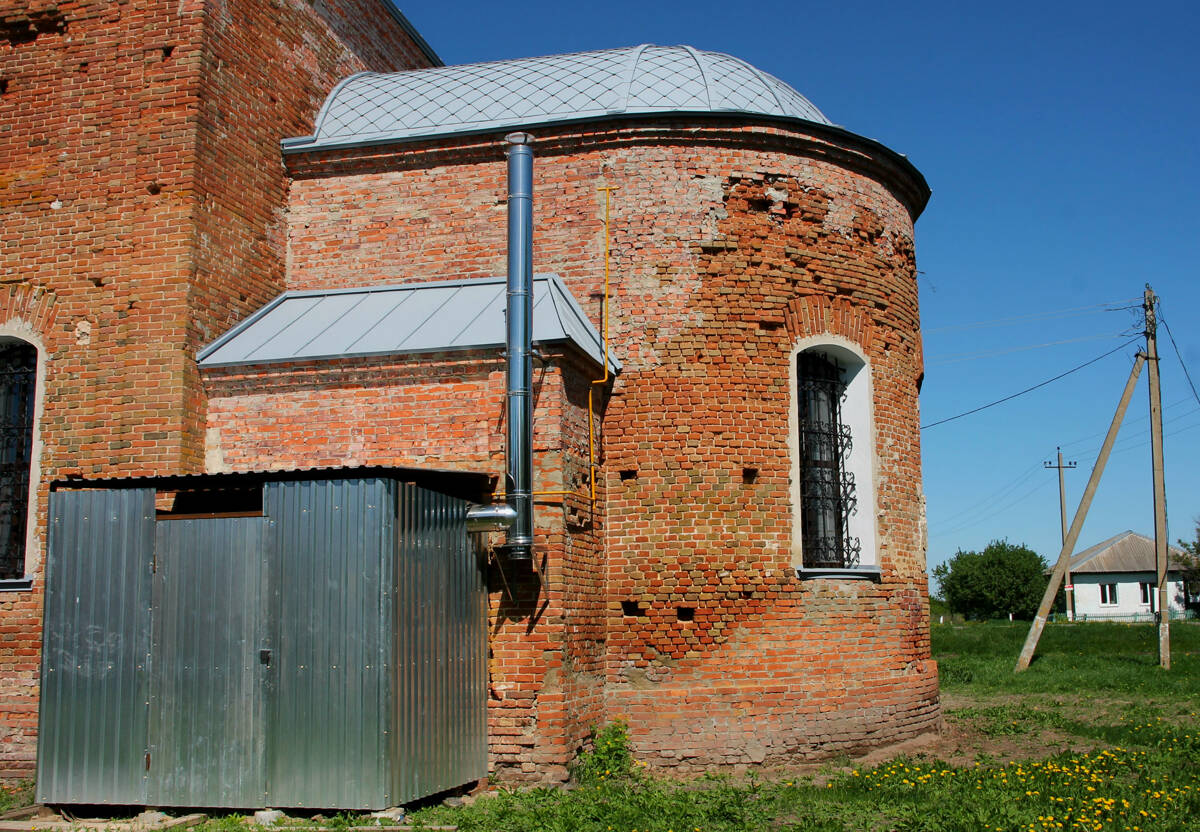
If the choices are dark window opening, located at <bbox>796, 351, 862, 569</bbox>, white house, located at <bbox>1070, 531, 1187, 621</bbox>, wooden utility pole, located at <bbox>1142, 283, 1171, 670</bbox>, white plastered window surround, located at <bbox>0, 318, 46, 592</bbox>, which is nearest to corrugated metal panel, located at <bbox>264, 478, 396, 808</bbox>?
white plastered window surround, located at <bbox>0, 318, 46, 592</bbox>

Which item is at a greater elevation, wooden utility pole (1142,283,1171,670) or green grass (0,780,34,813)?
wooden utility pole (1142,283,1171,670)

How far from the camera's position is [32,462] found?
9.58 m

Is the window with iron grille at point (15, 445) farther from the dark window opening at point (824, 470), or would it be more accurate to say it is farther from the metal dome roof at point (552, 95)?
the dark window opening at point (824, 470)

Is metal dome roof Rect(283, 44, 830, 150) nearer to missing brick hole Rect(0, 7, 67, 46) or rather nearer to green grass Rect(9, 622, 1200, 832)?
missing brick hole Rect(0, 7, 67, 46)

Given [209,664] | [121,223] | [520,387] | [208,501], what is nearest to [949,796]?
[520,387]

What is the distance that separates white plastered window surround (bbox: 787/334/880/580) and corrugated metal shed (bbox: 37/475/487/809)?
11.9ft

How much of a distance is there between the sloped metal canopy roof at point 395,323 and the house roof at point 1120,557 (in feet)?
172

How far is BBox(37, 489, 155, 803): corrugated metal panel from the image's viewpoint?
25.2 ft

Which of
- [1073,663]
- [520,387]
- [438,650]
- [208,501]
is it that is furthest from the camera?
[1073,663]

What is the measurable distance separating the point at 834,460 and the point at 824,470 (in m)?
0.17

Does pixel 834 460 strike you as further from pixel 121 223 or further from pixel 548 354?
pixel 121 223

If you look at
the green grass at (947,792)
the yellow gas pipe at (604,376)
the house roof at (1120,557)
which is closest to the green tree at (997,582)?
the house roof at (1120,557)

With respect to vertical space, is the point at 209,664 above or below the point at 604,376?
below

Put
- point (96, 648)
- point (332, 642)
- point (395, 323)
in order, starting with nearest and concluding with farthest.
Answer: point (332, 642) → point (96, 648) → point (395, 323)
